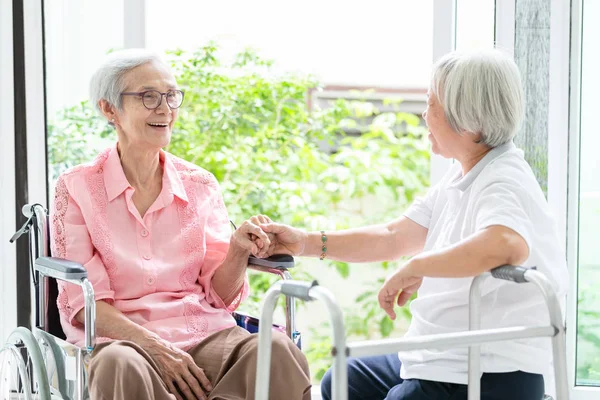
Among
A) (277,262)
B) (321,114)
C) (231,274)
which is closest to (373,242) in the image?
(277,262)

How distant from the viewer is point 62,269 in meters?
1.89

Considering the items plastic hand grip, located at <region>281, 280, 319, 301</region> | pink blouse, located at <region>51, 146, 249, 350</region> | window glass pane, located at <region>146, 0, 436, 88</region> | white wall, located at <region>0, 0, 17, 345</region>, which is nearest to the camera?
plastic hand grip, located at <region>281, 280, 319, 301</region>

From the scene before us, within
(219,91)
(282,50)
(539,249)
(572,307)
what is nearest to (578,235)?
(572,307)

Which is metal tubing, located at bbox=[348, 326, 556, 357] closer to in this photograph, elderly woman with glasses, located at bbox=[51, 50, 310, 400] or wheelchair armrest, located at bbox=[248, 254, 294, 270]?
elderly woman with glasses, located at bbox=[51, 50, 310, 400]

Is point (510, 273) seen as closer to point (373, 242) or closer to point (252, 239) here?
point (373, 242)

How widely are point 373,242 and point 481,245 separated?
0.58 meters

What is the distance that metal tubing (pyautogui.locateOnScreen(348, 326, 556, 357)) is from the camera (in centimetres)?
139

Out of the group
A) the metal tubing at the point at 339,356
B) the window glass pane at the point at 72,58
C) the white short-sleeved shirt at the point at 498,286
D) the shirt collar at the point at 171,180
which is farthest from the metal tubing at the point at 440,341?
the window glass pane at the point at 72,58

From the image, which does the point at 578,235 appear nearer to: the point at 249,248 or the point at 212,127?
the point at 249,248

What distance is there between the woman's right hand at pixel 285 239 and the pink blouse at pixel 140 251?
0.48 feet

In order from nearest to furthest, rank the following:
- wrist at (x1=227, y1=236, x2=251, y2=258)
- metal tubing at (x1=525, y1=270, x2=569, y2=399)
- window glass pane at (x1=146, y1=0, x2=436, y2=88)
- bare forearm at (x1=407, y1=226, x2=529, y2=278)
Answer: metal tubing at (x1=525, y1=270, x2=569, y2=399) → bare forearm at (x1=407, y1=226, x2=529, y2=278) → wrist at (x1=227, y1=236, x2=251, y2=258) → window glass pane at (x1=146, y1=0, x2=436, y2=88)

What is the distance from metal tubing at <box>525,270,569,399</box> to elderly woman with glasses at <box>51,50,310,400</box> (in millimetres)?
617

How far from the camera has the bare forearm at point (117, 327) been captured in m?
1.99

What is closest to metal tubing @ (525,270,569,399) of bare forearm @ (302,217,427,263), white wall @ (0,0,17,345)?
bare forearm @ (302,217,427,263)
